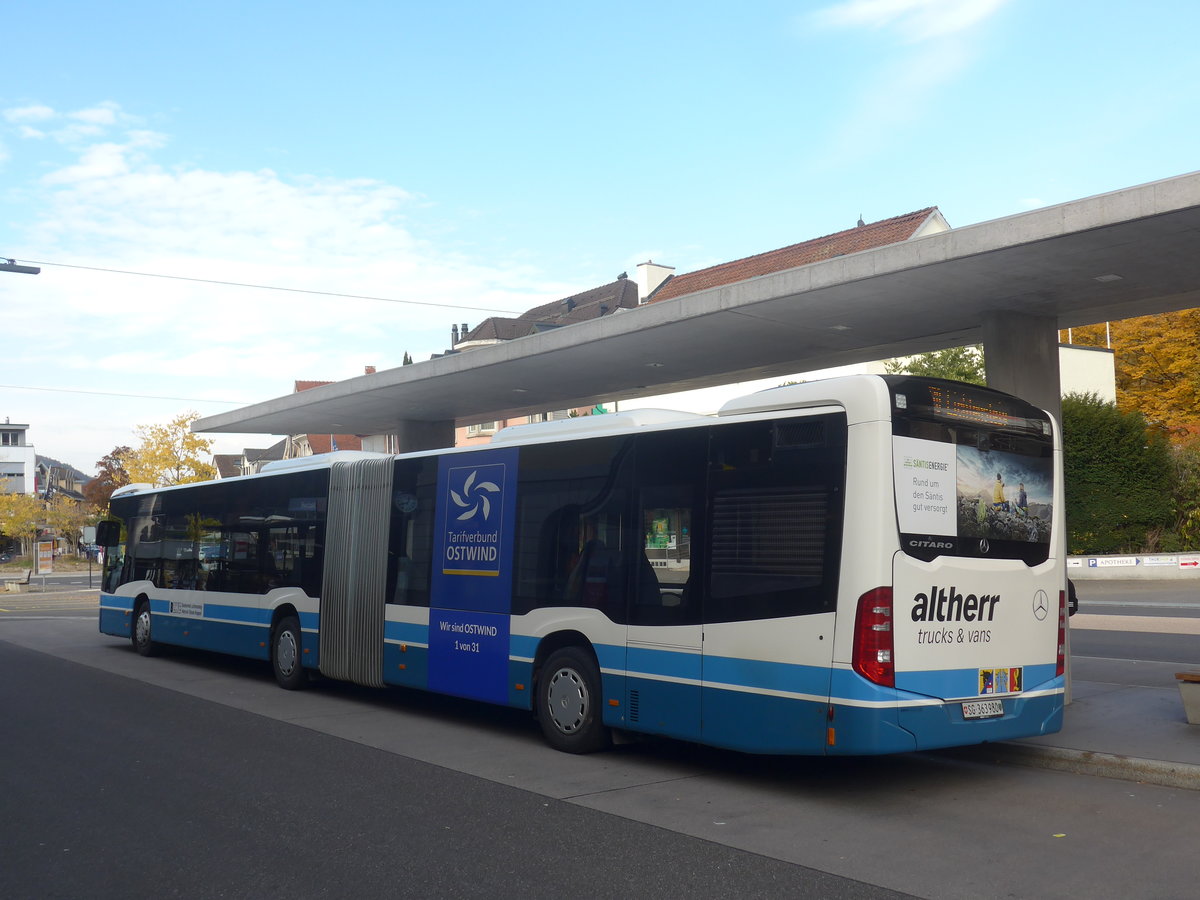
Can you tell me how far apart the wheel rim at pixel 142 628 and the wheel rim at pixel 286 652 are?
218 inches

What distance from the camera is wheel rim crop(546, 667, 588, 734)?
978 cm

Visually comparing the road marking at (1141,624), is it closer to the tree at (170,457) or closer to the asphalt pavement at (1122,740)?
the asphalt pavement at (1122,740)

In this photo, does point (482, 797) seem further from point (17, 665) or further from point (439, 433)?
point (439, 433)

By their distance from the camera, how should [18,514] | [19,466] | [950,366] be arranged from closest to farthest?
[950,366]
[18,514]
[19,466]

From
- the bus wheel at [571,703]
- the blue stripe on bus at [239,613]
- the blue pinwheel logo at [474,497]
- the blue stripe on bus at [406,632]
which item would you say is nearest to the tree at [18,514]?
the blue stripe on bus at [239,613]

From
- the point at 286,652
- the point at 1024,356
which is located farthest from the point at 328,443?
the point at 1024,356

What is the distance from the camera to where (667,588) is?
356 inches

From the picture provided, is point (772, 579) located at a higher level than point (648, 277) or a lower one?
lower

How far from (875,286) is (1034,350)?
2199mm

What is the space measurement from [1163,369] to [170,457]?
47508 mm

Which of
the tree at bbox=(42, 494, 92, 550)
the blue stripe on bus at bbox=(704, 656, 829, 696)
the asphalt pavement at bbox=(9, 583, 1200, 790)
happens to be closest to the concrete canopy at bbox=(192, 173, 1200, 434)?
the asphalt pavement at bbox=(9, 583, 1200, 790)

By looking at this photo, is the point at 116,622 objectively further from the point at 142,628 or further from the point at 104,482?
the point at 104,482

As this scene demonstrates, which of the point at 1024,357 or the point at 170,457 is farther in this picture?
the point at 170,457

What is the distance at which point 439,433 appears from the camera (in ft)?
77.3
